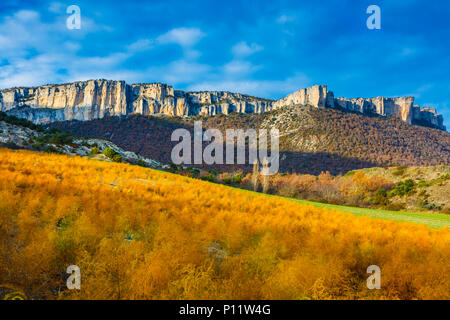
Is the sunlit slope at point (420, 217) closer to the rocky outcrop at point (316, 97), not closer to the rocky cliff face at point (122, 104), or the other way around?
the rocky outcrop at point (316, 97)

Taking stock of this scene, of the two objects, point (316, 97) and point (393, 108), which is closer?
point (316, 97)

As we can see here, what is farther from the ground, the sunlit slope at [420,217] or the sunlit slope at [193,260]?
the sunlit slope at [193,260]

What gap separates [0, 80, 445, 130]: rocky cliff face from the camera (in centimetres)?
12825

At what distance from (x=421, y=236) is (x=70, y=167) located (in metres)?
15.9

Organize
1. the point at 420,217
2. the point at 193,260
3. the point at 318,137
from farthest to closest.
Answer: the point at 318,137 < the point at 420,217 < the point at 193,260

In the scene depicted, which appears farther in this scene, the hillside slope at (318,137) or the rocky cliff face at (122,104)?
the rocky cliff face at (122,104)

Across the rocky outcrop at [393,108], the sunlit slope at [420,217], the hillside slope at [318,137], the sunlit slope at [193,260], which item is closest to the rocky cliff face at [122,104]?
the rocky outcrop at [393,108]

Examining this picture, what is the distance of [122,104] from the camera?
436 ft

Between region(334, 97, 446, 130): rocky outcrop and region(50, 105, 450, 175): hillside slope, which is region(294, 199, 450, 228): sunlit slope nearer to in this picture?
region(50, 105, 450, 175): hillside slope

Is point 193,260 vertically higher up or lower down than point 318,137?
lower down

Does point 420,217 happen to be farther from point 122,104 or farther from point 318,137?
point 122,104


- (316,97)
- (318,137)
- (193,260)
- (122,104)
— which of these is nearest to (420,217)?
(193,260)

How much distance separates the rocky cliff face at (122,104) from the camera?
128m
